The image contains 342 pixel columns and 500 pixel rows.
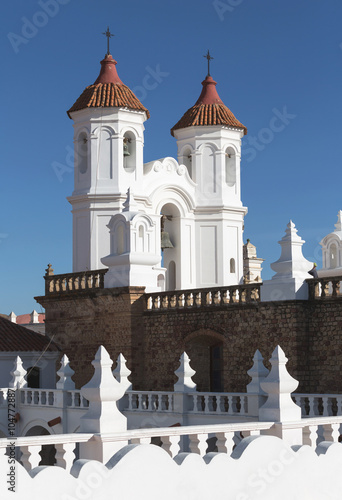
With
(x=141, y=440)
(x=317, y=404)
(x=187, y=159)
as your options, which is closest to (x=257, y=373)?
(x=317, y=404)

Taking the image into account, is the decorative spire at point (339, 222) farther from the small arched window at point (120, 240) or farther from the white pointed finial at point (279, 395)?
the white pointed finial at point (279, 395)

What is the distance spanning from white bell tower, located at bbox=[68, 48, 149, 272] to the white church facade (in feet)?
0.11

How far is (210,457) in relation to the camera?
29.2 ft

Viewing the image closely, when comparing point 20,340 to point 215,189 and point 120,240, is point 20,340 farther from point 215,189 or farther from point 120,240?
point 215,189

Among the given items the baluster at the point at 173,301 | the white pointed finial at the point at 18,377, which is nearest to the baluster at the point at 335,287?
the baluster at the point at 173,301

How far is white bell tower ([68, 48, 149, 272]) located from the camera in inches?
1070

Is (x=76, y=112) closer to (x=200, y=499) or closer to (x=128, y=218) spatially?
(x=128, y=218)

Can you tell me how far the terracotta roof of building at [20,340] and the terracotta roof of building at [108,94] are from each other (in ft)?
25.4

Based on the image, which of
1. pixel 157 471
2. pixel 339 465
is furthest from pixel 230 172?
pixel 157 471

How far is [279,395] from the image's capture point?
9.91 metres

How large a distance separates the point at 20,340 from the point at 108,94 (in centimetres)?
883

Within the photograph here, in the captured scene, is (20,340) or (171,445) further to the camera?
(20,340)

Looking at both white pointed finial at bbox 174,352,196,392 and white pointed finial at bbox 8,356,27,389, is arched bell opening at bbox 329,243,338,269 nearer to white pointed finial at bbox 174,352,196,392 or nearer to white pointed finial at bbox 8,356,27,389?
white pointed finial at bbox 8,356,27,389

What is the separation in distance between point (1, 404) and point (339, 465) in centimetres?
1509
